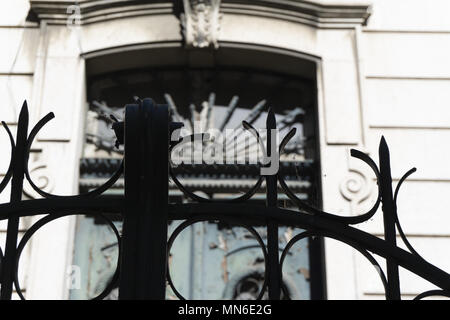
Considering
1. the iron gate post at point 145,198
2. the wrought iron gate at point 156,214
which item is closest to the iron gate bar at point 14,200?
the wrought iron gate at point 156,214

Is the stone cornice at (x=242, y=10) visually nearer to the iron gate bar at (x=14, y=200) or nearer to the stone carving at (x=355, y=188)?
the stone carving at (x=355, y=188)

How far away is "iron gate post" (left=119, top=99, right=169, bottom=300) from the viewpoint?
7.93 feet

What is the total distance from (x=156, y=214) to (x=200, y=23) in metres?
4.05

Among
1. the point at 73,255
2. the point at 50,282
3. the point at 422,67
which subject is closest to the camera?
the point at 50,282

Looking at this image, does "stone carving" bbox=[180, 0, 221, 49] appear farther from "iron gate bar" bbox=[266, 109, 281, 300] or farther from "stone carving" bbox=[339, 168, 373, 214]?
"iron gate bar" bbox=[266, 109, 281, 300]

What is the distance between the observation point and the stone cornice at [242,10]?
636 centimetres

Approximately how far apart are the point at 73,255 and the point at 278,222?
374 cm

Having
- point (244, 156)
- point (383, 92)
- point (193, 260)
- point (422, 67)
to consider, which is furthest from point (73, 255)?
point (422, 67)

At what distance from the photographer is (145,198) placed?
2.50 m

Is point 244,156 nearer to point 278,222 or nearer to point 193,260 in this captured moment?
point 193,260

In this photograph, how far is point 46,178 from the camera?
18.9 ft

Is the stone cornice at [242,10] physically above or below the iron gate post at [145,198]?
above

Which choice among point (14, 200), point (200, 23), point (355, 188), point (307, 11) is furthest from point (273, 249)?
point (307, 11)

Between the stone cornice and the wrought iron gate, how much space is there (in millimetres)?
3969
